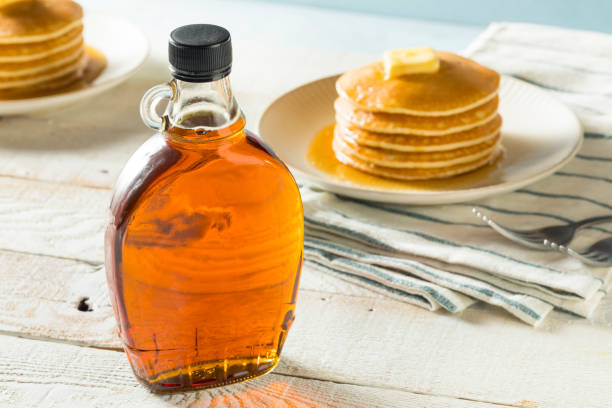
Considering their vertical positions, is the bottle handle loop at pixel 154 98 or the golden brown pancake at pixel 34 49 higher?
the bottle handle loop at pixel 154 98

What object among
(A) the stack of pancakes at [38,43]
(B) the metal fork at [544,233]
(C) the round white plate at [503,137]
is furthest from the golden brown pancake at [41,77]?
(B) the metal fork at [544,233]

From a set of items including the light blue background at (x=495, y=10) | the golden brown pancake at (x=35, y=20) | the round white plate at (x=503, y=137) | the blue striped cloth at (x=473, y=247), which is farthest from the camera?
the light blue background at (x=495, y=10)

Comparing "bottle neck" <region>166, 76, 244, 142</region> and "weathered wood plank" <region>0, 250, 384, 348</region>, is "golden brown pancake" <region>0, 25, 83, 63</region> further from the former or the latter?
"bottle neck" <region>166, 76, 244, 142</region>

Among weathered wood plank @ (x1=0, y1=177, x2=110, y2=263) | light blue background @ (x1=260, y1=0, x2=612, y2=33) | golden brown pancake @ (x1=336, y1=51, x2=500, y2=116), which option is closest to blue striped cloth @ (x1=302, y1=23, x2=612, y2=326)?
golden brown pancake @ (x1=336, y1=51, x2=500, y2=116)

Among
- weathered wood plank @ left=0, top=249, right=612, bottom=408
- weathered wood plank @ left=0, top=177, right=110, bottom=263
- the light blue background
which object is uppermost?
weathered wood plank @ left=0, top=249, right=612, bottom=408

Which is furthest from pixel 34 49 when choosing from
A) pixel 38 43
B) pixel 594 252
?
pixel 594 252

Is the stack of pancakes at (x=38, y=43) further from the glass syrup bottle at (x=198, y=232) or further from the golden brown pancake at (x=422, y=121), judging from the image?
the glass syrup bottle at (x=198, y=232)
